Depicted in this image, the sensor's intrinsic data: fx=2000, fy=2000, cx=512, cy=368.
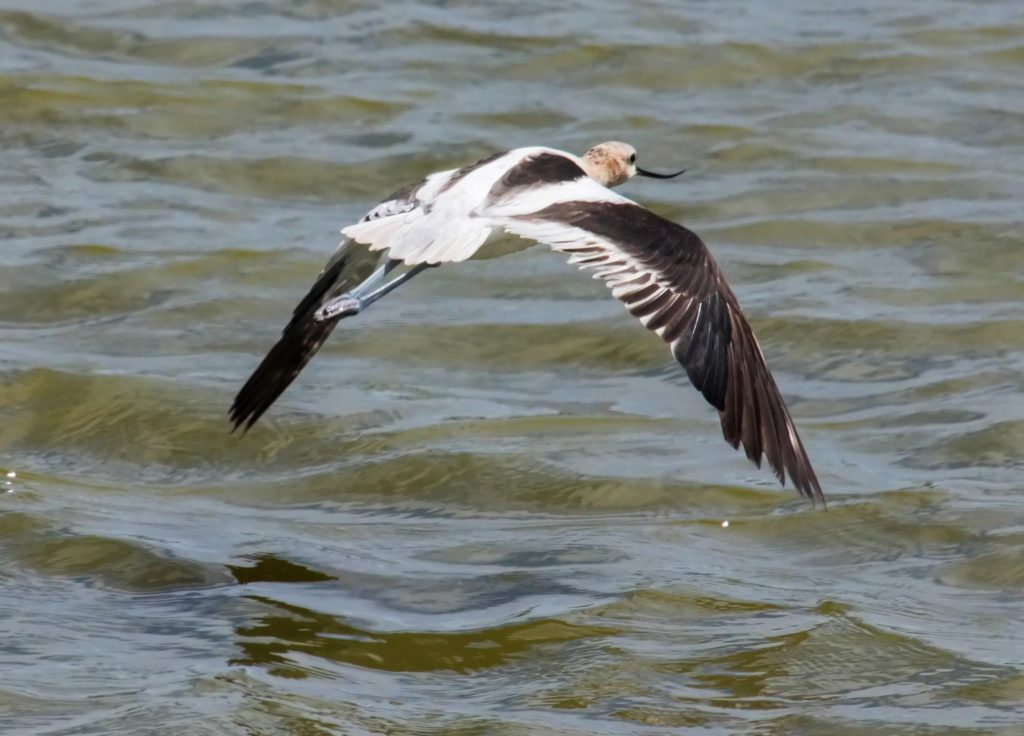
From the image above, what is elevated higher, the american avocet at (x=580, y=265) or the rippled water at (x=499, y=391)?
the american avocet at (x=580, y=265)

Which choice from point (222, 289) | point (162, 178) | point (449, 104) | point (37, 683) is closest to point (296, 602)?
point (37, 683)

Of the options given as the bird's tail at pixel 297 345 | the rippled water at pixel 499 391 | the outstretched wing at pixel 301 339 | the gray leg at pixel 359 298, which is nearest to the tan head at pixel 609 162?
the rippled water at pixel 499 391

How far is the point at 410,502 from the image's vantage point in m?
6.30

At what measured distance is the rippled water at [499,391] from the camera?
4914 millimetres

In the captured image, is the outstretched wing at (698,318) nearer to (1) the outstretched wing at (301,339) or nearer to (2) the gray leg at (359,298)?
(2) the gray leg at (359,298)

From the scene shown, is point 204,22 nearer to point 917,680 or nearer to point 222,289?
point 222,289

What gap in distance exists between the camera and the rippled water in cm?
491

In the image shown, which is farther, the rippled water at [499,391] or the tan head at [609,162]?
the tan head at [609,162]

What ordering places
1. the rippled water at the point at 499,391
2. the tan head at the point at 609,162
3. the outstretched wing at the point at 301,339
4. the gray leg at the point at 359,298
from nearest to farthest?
the rippled water at the point at 499,391 → the gray leg at the point at 359,298 → the outstretched wing at the point at 301,339 → the tan head at the point at 609,162

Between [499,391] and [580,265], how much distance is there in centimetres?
190

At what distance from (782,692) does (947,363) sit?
3.02m

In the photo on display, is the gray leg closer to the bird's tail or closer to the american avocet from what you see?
the american avocet

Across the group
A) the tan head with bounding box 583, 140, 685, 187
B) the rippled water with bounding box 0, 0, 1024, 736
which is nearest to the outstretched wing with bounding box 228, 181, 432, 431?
the rippled water with bounding box 0, 0, 1024, 736

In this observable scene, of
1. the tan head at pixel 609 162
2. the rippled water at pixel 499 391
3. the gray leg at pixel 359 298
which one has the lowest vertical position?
the rippled water at pixel 499 391
